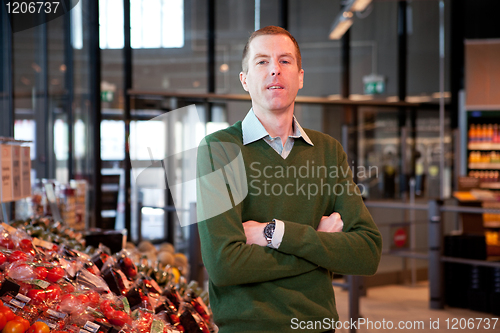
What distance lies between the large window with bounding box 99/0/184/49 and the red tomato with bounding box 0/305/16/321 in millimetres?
5160

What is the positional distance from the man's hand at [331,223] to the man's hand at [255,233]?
23 cm

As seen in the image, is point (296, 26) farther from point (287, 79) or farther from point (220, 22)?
point (287, 79)


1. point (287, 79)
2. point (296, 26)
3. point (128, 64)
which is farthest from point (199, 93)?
point (287, 79)

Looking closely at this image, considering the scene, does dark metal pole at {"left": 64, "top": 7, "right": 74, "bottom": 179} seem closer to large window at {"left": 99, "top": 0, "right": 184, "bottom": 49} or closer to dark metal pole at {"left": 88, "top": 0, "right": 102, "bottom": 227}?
dark metal pole at {"left": 88, "top": 0, "right": 102, "bottom": 227}

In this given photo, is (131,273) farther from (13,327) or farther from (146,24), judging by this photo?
(146,24)

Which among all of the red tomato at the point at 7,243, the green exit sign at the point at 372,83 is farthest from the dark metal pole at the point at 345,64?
the red tomato at the point at 7,243

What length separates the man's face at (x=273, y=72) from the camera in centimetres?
145

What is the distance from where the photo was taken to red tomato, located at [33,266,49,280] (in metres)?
1.58

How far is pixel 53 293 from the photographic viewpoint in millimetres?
1537

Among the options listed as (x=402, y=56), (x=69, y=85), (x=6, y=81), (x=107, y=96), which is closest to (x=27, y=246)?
(x=6, y=81)

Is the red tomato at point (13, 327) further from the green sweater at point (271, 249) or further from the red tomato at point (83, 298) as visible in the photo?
the green sweater at point (271, 249)

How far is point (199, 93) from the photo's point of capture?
652 centimetres

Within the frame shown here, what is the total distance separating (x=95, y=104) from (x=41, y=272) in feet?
12.6

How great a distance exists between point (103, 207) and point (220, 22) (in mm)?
3150
